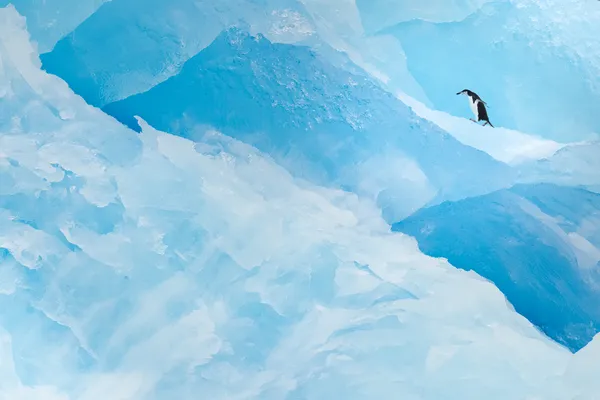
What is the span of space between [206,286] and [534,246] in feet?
4.41

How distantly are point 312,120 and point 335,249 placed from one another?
1.88 feet

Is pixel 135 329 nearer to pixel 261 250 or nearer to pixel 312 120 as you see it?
pixel 261 250

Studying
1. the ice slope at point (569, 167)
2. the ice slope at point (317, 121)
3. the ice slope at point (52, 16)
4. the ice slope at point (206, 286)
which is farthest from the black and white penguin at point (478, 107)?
the ice slope at point (52, 16)

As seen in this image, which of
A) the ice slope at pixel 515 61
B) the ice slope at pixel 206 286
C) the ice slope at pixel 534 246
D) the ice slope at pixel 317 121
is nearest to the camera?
the ice slope at pixel 206 286

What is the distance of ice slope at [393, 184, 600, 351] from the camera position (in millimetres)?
2309

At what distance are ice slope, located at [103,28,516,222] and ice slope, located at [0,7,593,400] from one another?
90mm

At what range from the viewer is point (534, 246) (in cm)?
241

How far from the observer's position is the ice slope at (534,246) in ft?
7.57

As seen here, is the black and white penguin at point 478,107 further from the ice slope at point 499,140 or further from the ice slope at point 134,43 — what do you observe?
the ice slope at point 134,43

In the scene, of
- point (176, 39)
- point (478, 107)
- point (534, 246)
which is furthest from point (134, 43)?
point (534, 246)

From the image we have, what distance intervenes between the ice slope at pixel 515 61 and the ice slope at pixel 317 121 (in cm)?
22

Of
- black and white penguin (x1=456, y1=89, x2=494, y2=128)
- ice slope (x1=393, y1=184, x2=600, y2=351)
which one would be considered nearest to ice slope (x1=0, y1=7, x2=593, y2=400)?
ice slope (x1=393, y1=184, x2=600, y2=351)

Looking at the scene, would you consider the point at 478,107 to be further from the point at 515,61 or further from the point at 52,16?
the point at 52,16

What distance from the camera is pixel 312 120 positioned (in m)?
2.54
